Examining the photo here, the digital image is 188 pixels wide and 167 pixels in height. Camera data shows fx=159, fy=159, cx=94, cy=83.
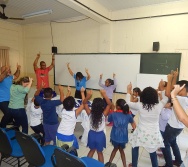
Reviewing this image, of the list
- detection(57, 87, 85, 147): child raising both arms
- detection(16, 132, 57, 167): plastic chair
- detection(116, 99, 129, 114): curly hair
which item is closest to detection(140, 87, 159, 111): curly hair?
detection(116, 99, 129, 114): curly hair

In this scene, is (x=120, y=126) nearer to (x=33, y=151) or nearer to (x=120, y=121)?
(x=120, y=121)

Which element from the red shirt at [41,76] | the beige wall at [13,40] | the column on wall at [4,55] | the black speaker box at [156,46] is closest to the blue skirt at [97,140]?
the black speaker box at [156,46]

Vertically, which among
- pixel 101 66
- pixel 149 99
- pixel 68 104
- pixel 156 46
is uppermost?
pixel 156 46

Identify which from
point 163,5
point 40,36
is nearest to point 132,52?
point 163,5

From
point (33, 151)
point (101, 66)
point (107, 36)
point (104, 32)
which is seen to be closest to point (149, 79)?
point (101, 66)

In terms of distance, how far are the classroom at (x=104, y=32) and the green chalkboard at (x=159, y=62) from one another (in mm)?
93

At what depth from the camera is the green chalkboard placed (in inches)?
150

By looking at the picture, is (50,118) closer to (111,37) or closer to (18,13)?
(111,37)

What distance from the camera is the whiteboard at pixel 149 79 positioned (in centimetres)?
399

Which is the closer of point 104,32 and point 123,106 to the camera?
point 123,106

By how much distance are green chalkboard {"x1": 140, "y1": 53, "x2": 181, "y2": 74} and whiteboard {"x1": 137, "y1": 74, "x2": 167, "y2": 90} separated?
11 centimetres

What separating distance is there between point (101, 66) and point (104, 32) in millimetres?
981

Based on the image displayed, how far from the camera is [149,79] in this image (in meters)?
4.09

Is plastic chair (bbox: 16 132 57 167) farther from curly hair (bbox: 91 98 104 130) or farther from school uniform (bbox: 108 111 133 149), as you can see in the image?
school uniform (bbox: 108 111 133 149)
